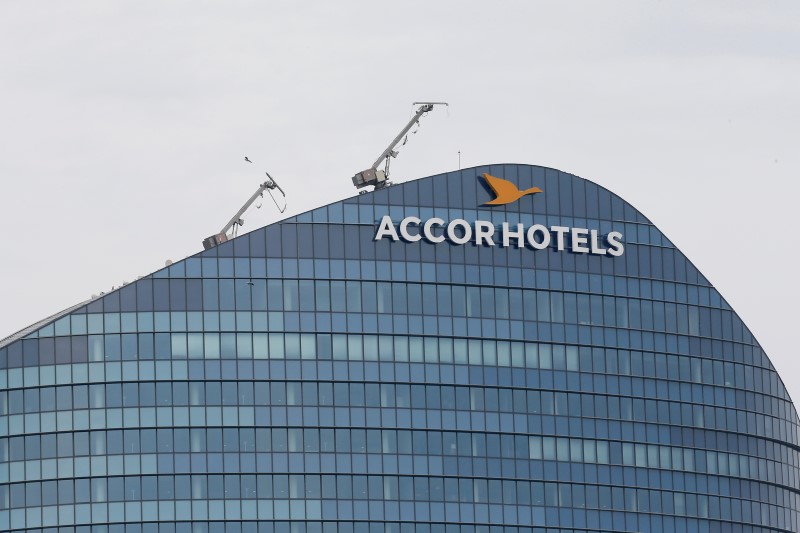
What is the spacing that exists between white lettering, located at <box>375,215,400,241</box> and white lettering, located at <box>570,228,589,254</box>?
1366cm

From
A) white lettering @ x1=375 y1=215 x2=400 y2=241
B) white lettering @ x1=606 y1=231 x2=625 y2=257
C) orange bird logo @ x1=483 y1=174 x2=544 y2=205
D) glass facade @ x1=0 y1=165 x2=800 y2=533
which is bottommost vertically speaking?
glass facade @ x1=0 y1=165 x2=800 y2=533

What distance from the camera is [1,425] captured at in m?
180

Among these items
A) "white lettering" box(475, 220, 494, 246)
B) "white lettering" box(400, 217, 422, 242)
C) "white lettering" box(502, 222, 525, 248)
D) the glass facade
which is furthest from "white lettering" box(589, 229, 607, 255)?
"white lettering" box(400, 217, 422, 242)

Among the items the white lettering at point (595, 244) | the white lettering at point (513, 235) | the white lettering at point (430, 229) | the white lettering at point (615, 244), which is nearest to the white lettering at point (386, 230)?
the white lettering at point (430, 229)

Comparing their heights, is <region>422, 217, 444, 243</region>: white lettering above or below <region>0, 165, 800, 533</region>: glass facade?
above

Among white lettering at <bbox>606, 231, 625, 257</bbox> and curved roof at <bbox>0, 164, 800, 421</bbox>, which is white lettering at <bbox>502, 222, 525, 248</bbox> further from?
white lettering at <bbox>606, 231, 625, 257</bbox>

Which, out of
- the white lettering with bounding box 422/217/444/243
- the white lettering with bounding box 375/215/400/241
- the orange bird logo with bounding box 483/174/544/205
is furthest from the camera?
the orange bird logo with bounding box 483/174/544/205

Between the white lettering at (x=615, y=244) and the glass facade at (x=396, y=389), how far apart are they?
0.49 metres

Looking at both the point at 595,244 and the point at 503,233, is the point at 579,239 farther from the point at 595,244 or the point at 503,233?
the point at 503,233

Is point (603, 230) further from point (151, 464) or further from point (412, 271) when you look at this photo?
point (151, 464)

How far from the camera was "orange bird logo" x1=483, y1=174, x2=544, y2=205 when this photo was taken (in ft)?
621

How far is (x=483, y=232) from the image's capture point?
621 feet

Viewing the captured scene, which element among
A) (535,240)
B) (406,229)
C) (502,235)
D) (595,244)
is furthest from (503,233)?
(595,244)

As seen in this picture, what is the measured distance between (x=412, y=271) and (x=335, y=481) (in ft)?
51.5
